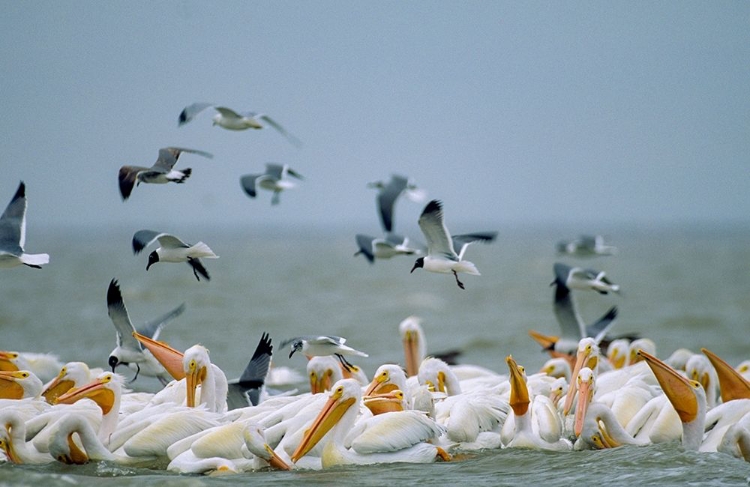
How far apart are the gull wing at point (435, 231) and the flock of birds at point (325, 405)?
0.01m

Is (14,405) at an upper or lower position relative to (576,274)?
lower

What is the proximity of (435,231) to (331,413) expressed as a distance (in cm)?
183

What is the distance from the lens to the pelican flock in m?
5.54

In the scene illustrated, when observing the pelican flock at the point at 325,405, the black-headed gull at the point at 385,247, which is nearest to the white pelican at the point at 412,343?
the pelican flock at the point at 325,405

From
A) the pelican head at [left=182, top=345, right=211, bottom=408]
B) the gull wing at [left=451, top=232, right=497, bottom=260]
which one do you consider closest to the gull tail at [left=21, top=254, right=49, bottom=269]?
the pelican head at [left=182, top=345, right=211, bottom=408]

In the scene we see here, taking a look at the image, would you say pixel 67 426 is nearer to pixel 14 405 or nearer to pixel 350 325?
pixel 14 405

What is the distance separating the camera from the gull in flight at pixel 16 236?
615 centimetres

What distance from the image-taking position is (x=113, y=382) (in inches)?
235

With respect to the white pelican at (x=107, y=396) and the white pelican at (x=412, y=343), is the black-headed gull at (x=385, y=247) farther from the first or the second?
the white pelican at (x=107, y=396)

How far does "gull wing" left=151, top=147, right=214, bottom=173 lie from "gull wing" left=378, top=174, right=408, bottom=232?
1.32m

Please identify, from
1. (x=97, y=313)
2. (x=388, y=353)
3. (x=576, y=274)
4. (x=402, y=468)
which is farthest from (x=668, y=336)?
(x=402, y=468)

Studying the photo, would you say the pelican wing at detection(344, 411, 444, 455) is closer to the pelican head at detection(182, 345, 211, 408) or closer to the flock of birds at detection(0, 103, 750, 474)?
the flock of birds at detection(0, 103, 750, 474)

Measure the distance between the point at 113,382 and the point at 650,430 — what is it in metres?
3.07

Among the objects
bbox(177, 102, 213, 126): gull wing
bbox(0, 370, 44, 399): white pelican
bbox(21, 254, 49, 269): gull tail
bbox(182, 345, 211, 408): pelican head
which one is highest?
bbox(177, 102, 213, 126): gull wing
